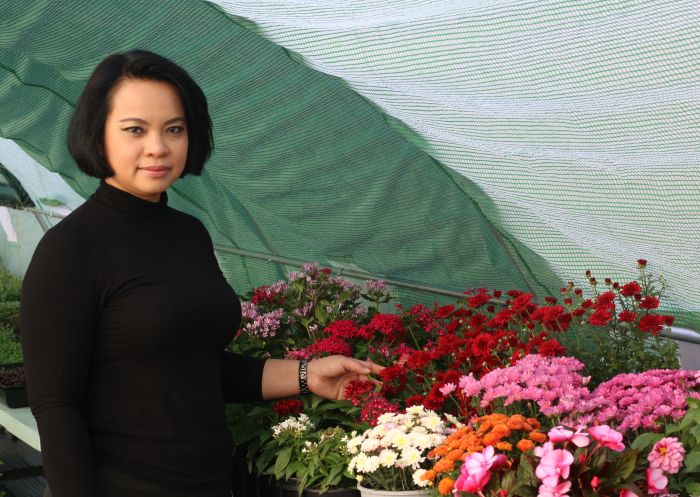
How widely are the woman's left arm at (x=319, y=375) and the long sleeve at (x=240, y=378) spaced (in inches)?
1.3

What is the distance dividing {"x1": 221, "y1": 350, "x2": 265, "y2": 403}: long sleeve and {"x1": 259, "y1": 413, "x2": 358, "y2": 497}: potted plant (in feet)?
1.16

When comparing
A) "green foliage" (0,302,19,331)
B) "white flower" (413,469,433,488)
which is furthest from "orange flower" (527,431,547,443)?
"green foliage" (0,302,19,331)

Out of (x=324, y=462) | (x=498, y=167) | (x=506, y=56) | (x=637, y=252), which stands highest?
(x=506, y=56)

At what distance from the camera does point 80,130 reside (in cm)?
241

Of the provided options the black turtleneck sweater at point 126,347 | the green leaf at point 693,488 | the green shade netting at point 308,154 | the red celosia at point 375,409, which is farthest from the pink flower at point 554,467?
the green shade netting at point 308,154

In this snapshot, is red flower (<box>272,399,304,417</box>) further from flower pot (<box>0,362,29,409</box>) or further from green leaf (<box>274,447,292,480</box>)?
flower pot (<box>0,362,29,409</box>)

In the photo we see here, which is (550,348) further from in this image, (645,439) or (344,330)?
(344,330)

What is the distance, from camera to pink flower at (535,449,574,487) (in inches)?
77.4

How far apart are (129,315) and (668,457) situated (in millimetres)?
1243

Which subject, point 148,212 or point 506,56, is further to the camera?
point 506,56

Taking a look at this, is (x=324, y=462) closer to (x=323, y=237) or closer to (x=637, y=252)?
(x=637, y=252)

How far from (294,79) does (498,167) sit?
0.96 m

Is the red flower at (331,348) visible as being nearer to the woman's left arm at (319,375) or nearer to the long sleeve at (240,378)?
the woman's left arm at (319,375)

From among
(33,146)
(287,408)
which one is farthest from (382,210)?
(33,146)
